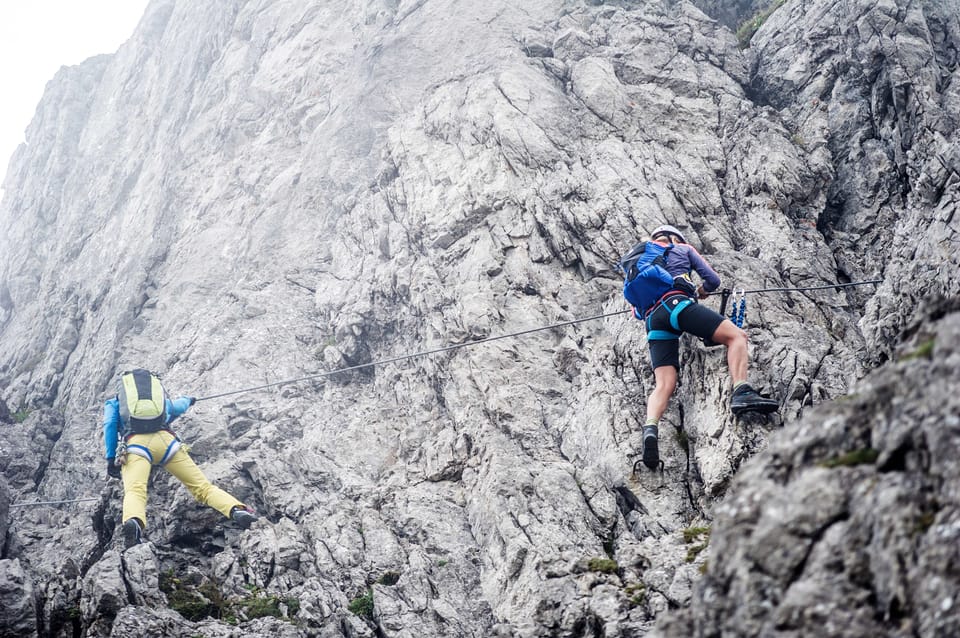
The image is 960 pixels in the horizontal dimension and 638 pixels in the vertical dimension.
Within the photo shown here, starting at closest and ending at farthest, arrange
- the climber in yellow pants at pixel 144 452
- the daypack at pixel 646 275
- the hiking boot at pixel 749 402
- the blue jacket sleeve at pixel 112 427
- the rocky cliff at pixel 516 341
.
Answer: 1. the rocky cliff at pixel 516 341
2. the hiking boot at pixel 749 402
3. the daypack at pixel 646 275
4. the climber in yellow pants at pixel 144 452
5. the blue jacket sleeve at pixel 112 427

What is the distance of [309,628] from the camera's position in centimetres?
1010

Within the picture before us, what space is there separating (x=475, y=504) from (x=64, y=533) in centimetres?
898

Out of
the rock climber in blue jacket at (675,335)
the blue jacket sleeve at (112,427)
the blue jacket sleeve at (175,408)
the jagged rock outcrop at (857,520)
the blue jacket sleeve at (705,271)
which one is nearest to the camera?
the jagged rock outcrop at (857,520)

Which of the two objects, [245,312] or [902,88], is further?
[245,312]

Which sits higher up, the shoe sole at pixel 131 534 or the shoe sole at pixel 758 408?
the shoe sole at pixel 131 534

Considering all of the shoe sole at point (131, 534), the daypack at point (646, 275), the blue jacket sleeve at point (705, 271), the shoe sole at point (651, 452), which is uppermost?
the daypack at point (646, 275)

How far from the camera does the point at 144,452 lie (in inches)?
532

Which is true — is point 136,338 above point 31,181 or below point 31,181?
below

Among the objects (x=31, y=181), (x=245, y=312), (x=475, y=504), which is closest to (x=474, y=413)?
(x=475, y=504)

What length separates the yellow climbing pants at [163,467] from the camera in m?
13.1

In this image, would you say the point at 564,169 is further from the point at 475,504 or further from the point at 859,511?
the point at 859,511

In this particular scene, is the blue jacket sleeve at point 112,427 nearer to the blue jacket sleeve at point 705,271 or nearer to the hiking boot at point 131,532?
the hiking boot at point 131,532

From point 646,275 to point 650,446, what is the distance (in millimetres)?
2493

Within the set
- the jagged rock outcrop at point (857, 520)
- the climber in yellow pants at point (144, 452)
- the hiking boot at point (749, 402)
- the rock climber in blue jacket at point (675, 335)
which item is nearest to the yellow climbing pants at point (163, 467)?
the climber in yellow pants at point (144, 452)
